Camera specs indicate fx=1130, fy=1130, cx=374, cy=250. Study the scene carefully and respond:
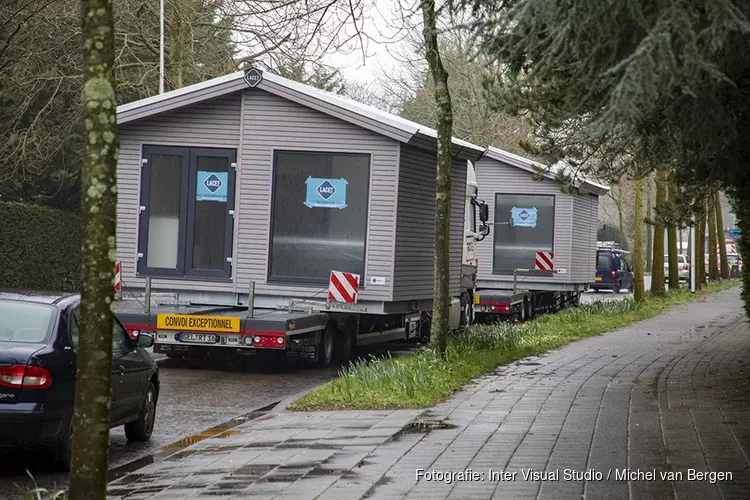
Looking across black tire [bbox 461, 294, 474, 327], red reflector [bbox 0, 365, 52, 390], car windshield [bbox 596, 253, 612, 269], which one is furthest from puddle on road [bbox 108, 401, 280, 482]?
car windshield [bbox 596, 253, 612, 269]

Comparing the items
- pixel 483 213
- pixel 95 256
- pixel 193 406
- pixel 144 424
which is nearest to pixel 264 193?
pixel 193 406

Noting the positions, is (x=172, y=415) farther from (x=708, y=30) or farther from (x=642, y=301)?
(x=642, y=301)

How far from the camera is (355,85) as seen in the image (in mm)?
52312

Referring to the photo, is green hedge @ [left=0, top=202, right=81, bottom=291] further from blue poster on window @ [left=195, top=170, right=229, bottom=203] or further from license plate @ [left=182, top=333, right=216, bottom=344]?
license plate @ [left=182, top=333, right=216, bottom=344]

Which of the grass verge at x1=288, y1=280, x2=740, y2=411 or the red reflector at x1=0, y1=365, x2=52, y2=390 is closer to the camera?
the red reflector at x1=0, y1=365, x2=52, y2=390

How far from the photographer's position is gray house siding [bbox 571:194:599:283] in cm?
2923

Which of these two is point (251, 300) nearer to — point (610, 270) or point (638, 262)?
point (638, 262)

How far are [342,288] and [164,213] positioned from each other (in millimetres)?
3097

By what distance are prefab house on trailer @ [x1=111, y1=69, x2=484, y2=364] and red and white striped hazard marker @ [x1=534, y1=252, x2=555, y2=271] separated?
11.3 metres

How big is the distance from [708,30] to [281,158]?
504 inches

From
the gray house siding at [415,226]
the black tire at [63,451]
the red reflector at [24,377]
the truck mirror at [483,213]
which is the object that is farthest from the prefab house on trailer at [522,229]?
the red reflector at [24,377]

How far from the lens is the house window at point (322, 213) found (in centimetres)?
1680

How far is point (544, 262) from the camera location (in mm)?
28375

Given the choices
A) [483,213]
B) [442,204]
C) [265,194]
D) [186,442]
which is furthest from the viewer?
[483,213]
